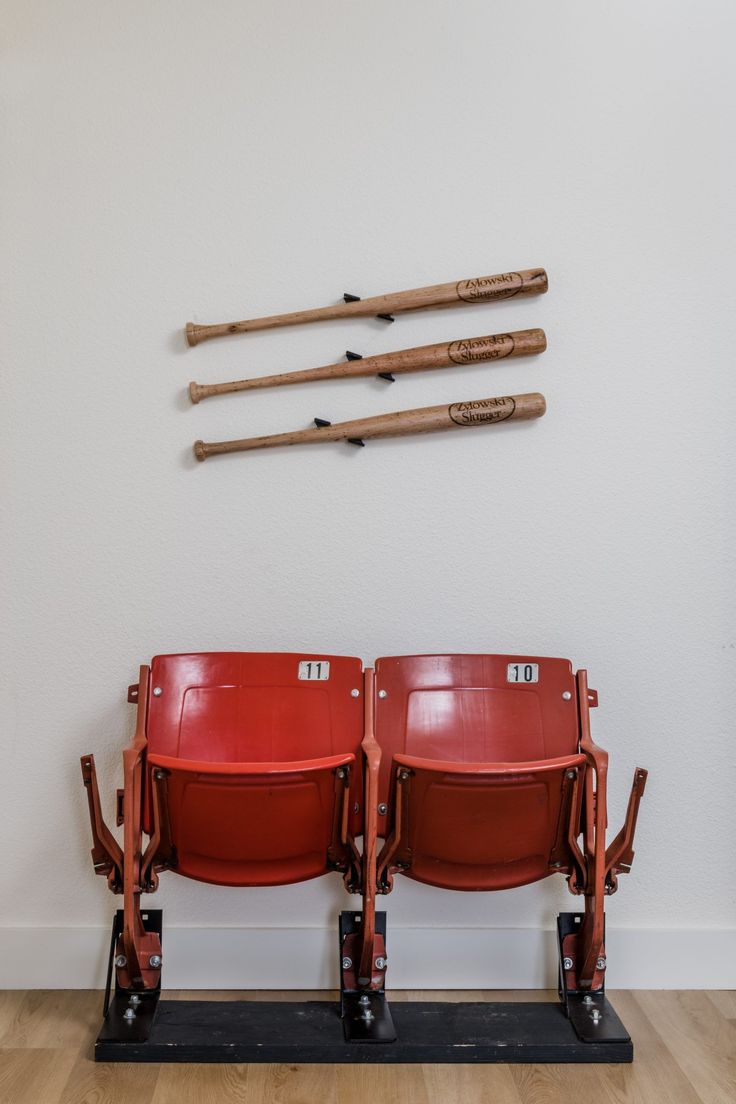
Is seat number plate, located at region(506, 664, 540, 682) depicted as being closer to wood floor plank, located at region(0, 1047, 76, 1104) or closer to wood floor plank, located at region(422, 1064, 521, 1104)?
wood floor plank, located at region(422, 1064, 521, 1104)

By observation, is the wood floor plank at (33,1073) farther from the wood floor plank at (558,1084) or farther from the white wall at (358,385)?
the wood floor plank at (558,1084)

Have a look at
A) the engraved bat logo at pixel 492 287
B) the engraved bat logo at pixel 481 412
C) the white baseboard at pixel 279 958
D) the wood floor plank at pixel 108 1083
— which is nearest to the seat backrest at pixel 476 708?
the white baseboard at pixel 279 958

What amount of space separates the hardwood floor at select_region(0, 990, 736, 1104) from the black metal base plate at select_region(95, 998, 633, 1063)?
0.03 metres

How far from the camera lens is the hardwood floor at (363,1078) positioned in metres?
2.07

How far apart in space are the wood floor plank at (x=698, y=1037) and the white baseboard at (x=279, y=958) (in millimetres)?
304

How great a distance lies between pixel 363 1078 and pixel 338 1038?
0.42 feet

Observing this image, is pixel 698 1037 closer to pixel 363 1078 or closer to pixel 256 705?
pixel 363 1078

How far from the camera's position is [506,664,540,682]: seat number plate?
2.49 metres

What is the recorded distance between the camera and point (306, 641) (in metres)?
2.67

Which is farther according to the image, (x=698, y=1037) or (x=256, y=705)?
(x=256, y=705)

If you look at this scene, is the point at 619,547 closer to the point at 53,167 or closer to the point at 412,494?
the point at 412,494

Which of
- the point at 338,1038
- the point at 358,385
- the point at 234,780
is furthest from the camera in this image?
the point at 358,385

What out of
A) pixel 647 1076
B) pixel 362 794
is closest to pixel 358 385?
pixel 362 794

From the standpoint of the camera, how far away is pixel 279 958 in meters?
2.58
